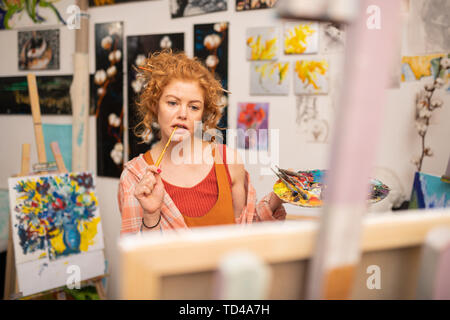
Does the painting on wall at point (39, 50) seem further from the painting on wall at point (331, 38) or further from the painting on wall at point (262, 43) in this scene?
the painting on wall at point (331, 38)

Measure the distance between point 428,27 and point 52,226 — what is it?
2.02m

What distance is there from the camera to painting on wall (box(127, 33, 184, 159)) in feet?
6.63

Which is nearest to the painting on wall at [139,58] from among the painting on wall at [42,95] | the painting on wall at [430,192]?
the painting on wall at [42,95]

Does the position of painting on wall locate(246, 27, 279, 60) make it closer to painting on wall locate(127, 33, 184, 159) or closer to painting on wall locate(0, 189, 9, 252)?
painting on wall locate(127, 33, 184, 159)

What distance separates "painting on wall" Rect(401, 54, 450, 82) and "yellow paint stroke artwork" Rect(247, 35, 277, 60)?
2.03 ft

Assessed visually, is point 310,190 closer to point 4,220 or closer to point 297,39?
point 297,39

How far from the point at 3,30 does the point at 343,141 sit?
285cm

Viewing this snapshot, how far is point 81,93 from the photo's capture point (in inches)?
87.4

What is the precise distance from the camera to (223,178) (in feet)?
3.77

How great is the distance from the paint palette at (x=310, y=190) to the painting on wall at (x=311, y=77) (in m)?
0.89

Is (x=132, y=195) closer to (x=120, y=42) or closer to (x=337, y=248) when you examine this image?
(x=337, y=248)

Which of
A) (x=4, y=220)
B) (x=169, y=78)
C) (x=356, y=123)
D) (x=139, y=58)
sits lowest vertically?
(x=4, y=220)

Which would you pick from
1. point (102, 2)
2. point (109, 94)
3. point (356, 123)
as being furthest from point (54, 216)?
point (356, 123)
